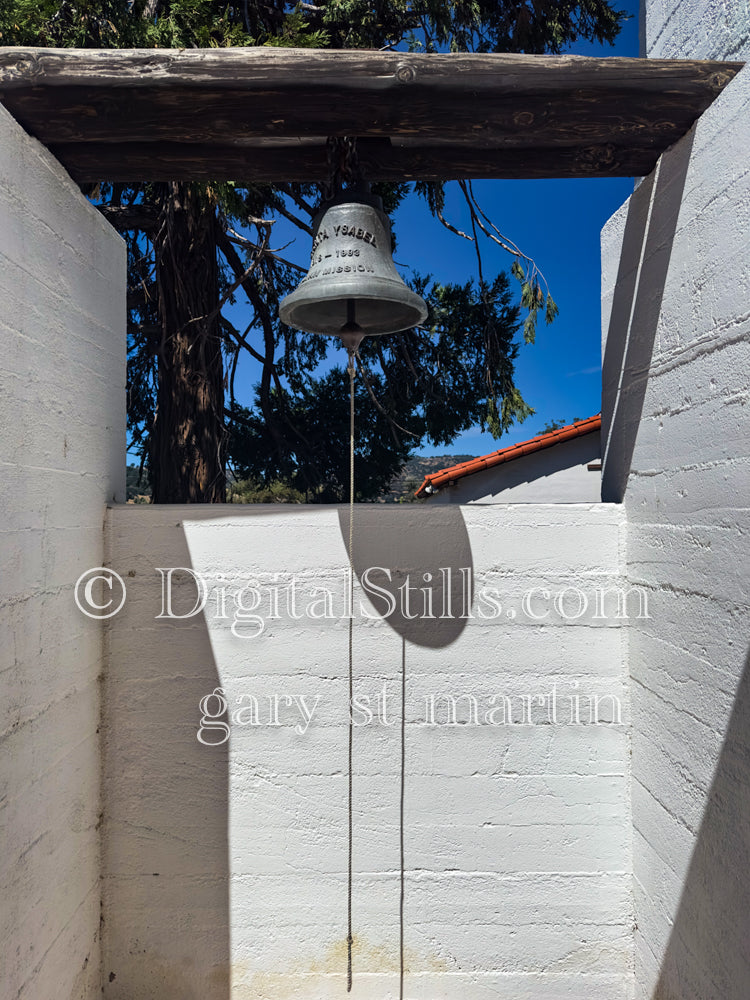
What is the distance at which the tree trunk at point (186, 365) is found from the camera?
5113 mm

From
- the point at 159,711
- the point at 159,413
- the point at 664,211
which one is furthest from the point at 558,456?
the point at 159,711

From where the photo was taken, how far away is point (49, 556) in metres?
1.77

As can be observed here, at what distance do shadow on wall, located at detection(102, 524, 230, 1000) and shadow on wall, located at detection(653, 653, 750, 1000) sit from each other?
1.38 m

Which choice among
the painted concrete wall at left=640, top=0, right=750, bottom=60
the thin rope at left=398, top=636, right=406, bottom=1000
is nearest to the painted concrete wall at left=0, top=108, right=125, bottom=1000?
the thin rope at left=398, top=636, right=406, bottom=1000

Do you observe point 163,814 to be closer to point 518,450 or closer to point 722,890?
point 722,890

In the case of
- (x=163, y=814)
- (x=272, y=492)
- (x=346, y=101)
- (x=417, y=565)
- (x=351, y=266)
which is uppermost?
(x=346, y=101)

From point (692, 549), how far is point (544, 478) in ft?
21.1

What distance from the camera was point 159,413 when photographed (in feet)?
17.5

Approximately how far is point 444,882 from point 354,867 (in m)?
0.30

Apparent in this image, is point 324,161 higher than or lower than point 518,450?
higher

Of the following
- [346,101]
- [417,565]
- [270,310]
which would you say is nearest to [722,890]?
[417,565]

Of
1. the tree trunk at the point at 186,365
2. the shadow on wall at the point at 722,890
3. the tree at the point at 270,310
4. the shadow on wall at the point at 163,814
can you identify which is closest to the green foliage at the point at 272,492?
the tree at the point at 270,310

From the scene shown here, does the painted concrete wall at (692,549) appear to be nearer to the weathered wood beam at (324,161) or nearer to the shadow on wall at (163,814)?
the weathered wood beam at (324,161)

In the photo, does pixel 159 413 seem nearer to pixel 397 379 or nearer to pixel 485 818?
pixel 397 379
